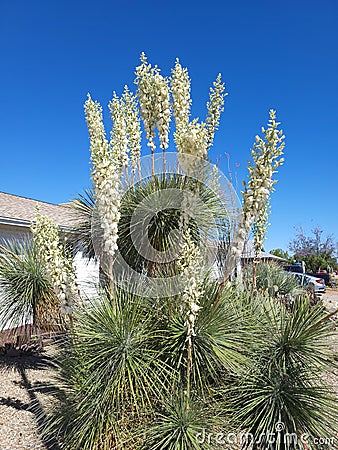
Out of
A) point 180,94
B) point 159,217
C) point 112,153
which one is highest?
point 180,94

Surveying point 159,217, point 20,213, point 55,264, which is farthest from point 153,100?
point 20,213

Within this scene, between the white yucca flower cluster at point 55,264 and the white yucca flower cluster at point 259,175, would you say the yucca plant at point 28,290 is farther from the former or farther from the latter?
the white yucca flower cluster at point 259,175

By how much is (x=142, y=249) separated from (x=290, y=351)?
6.60 ft

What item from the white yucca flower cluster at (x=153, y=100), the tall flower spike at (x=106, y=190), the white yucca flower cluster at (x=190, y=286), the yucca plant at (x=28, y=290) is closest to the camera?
the white yucca flower cluster at (x=190, y=286)

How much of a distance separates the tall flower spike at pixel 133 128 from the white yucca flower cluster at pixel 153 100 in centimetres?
41

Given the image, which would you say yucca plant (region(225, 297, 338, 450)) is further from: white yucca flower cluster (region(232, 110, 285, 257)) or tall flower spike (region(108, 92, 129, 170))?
tall flower spike (region(108, 92, 129, 170))

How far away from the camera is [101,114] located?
4.57 meters

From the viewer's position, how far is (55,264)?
3.35 meters

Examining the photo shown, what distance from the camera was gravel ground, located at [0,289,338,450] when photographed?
4.05m

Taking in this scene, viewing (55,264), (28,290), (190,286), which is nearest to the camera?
(190,286)

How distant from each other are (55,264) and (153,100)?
216cm

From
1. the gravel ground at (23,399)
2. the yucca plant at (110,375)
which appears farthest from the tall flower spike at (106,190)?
the gravel ground at (23,399)

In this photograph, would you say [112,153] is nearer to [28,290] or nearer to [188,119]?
[188,119]

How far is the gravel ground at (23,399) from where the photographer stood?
13.3 ft
